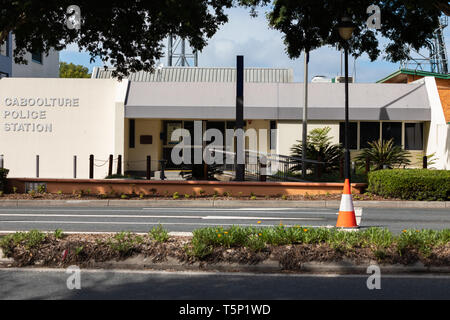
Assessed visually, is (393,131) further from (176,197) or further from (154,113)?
(176,197)

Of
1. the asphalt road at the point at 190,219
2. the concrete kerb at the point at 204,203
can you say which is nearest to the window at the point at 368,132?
the concrete kerb at the point at 204,203

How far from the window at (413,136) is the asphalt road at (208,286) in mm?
20637

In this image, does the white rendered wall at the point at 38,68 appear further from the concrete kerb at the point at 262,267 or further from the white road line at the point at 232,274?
the concrete kerb at the point at 262,267

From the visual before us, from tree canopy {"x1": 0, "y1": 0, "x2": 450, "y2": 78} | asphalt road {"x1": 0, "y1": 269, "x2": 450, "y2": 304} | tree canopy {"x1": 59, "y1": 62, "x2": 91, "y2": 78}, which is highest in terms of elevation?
tree canopy {"x1": 59, "y1": 62, "x2": 91, "y2": 78}

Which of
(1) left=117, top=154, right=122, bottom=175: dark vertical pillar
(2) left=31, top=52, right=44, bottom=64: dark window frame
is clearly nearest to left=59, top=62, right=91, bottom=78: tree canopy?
(2) left=31, top=52, right=44, bottom=64: dark window frame

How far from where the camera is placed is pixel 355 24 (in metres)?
13.4

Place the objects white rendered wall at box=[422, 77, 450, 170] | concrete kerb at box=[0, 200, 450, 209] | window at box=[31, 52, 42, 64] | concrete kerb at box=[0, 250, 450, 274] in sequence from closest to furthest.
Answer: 1. concrete kerb at box=[0, 250, 450, 274]
2. concrete kerb at box=[0, 200, 450, 209]
3. white rendered wall at box=[422, 77, 450, 170]
4. window at box=[31, 52, 42, 64]

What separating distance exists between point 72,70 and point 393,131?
1561 inches

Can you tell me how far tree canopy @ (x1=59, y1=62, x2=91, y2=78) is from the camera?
5422cm

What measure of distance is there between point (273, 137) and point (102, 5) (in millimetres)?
14932

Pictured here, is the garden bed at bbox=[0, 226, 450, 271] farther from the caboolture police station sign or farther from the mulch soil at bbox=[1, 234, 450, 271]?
the caboolture police station sign

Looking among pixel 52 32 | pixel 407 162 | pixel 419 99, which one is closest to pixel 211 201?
pixel 52 32

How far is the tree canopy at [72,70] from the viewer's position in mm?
54219

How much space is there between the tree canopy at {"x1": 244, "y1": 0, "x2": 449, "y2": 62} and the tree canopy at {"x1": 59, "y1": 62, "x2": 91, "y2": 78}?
4388 centimetres
